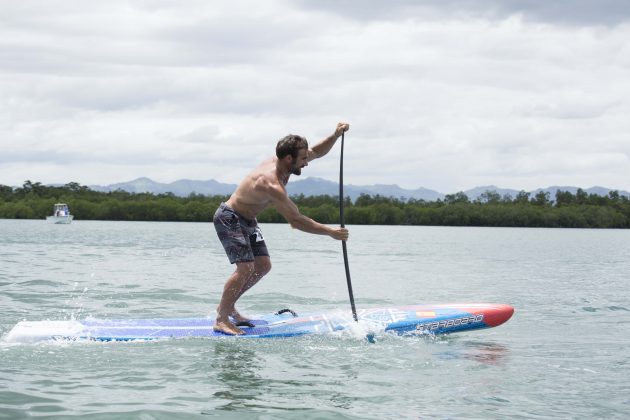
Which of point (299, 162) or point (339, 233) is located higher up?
point (299, 162)

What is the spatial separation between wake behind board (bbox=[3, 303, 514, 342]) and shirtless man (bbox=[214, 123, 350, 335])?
52cm

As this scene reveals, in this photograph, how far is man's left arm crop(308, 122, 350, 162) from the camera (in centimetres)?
1026

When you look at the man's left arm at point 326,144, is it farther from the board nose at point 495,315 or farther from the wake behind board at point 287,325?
the board nose at point 495,315

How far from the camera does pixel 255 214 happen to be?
10055mm

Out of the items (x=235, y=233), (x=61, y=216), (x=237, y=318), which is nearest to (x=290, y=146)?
(x=235, y=233)

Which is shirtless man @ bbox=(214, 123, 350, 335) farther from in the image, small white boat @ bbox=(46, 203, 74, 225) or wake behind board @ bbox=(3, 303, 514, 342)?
small white boat @ bbox=(46, 203, 74, 225)

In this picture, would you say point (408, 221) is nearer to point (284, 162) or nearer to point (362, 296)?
point (362, 296)

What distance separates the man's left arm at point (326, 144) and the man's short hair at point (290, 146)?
2.16 ft

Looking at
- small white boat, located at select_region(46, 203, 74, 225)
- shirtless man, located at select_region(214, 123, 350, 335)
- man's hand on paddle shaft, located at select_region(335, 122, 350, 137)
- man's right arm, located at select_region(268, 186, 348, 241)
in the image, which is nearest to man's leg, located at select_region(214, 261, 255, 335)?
shirtless man, located at select_region(214, 123, 350, 335)

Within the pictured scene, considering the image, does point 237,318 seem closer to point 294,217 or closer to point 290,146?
point 294,217

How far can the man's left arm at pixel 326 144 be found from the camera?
33.7 feet

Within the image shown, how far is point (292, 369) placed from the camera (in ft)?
28.8

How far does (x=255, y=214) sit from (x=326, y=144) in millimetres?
1357

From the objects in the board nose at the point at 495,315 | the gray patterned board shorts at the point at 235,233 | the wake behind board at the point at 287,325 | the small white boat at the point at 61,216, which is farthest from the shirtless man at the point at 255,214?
the small white boat at the point at 61,216
